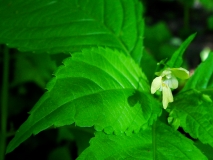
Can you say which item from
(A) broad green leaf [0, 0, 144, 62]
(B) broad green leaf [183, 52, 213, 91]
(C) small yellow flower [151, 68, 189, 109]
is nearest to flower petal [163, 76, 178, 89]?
(C) small yellow flower [151, 68, 189, 109]

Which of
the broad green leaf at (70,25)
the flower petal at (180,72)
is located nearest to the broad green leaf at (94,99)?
the flower petal at (180,72)

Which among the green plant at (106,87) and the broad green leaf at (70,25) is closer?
the green plant at (106,87)

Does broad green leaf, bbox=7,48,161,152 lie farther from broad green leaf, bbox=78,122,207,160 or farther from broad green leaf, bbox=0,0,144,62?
broad green leaf, bbox=0,0,144,62

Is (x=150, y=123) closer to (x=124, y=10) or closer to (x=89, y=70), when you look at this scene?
(x=89, y=70)

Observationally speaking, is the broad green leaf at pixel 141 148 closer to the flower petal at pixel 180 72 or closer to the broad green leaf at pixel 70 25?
the flower petal at pixel 180 72

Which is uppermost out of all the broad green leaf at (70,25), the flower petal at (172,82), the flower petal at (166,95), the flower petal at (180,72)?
the broad green leaf at (70,25)

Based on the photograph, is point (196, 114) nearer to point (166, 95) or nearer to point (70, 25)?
point (166, 95)

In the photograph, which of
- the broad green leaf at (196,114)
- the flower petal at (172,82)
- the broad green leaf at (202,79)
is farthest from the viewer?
the broad green leaf at (202,79)
